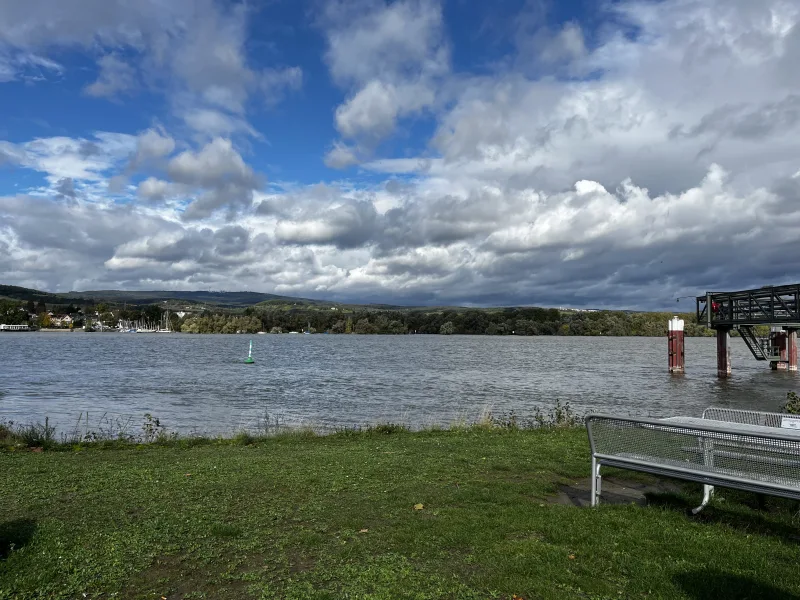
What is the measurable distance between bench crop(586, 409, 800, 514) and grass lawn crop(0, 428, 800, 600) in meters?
0.50

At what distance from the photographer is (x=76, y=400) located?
93.2 ft

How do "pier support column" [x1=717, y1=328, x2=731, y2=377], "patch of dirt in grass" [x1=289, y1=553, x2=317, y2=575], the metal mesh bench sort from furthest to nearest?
"pier support column" [x1=717, y1=328, x2=731, y2=377] < the metal mesh bench < "patch of dirt in grass" [x1=289, y1=553, x2=317, y2=575]

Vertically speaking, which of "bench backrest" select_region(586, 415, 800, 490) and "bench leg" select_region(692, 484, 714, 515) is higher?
"bench backrest" select_region(586, 415, 800, 490)

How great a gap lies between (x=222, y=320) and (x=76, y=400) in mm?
173996

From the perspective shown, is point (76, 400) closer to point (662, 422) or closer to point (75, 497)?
point (75, 497)

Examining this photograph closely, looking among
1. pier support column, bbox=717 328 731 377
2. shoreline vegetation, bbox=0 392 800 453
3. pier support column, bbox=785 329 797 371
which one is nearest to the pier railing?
pier support column, bbox=717 328 731 377

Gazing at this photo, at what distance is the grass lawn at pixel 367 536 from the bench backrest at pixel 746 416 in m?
1.17

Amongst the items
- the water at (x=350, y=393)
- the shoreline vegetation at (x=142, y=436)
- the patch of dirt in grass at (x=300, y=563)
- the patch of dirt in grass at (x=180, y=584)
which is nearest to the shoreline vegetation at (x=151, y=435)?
the shoreline vegetation at (x=142, y=436)

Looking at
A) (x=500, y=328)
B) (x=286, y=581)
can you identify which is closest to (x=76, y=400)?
(x=286, y=581)

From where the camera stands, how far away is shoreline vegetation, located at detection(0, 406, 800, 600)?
4918 mm

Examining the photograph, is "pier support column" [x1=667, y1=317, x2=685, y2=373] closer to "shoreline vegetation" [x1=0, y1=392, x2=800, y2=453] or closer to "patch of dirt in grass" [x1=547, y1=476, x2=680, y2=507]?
"shoreline vegetation" [x1=0, y1=392, x2=800, y2=453]

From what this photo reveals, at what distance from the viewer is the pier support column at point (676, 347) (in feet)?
160

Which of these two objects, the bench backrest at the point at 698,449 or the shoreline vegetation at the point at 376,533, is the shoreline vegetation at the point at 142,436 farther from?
the bench backrest at the point at 698,449

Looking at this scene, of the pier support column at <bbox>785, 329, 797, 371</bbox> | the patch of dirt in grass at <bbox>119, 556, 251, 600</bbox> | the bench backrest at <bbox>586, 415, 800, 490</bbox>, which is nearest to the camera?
the patch of dirt in grass at <bbox>119, 556, 251, 600</bbox>
